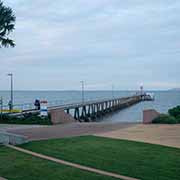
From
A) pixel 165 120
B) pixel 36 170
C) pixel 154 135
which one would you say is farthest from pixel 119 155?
pixel 165 120

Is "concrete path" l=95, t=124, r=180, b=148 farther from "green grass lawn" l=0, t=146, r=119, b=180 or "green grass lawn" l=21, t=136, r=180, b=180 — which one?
"green grass lawn" l=0, t=146, r=119, b=180

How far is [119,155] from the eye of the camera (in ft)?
44.5

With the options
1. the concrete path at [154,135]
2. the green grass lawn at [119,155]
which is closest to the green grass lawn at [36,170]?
the green grass lawn at [119,155]

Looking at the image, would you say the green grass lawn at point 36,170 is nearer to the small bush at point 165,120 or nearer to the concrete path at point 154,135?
the concrete path at point 154,135

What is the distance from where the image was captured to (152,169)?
1127 cm

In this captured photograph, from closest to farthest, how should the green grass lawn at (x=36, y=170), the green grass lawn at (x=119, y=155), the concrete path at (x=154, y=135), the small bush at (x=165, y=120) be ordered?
the green grass lawn at (x=36, y=170), the green grass lawn at (x=119, y=155), the concrete path at (x=154, y=135), the small bush at (x=165, y=120)

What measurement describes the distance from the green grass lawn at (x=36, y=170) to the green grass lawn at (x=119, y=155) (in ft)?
2.93

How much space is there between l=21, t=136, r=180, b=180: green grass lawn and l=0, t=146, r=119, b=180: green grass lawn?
894 mm

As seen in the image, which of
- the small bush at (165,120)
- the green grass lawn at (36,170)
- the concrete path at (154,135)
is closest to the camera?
the green grass lawn at (36,170)

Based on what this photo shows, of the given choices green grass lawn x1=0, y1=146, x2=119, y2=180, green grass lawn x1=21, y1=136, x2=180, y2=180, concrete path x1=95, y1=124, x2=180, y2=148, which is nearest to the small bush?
concrete path x1=95, y1=124, x2=180, y2=148

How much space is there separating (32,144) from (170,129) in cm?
860

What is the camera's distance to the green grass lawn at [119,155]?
1107cm

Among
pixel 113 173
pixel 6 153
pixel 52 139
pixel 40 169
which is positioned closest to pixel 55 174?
pixel 40 169

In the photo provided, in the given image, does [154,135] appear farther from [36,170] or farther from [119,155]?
[36,170]
